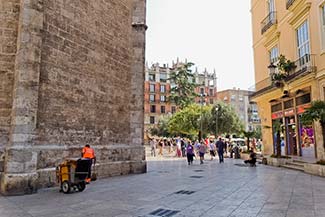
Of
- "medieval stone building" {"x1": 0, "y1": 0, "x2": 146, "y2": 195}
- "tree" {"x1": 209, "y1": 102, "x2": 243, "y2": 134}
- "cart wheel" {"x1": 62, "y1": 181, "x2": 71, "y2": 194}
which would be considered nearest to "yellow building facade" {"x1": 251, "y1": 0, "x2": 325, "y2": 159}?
"medieval stone building" {"x1": 0, "y1": 0, "x2": 146, "y2": 195}

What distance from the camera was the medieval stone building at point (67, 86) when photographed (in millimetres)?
7987

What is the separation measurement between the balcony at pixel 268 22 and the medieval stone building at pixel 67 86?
9.68m

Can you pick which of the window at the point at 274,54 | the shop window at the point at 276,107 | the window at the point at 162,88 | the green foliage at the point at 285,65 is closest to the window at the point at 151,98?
the window at the point at 162,88

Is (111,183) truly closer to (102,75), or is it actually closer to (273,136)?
(102,75)

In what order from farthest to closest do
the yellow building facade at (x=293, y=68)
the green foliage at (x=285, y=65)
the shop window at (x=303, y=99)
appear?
the green foliage at (x=285, y=65)
the shop window at (x=303, y=99)
the yellow building facade at (x=293, y=68)

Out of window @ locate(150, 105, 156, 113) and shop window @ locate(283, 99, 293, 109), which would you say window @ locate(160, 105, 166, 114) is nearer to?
window @ locate(150, 105, 156, 113)

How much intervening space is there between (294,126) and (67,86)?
13738mm

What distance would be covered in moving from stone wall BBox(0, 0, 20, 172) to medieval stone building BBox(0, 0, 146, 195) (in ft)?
0.09

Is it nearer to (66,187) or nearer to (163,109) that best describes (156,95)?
(163,109)

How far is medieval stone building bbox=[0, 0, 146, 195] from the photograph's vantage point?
799 cm

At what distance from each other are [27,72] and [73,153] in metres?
3.18

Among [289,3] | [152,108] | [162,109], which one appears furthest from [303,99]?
[162,109]

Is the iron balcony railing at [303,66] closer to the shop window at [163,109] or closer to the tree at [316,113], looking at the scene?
the tree at [316,113]

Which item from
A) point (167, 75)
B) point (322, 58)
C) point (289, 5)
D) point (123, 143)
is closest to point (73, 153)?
point (123, 143)
